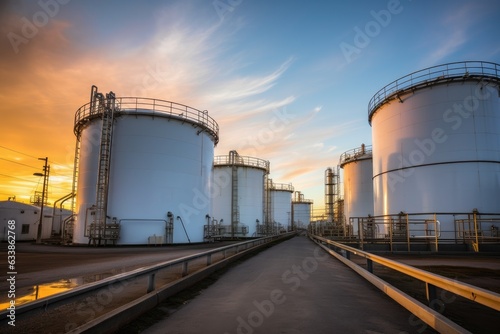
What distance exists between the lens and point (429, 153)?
21172 millimetres

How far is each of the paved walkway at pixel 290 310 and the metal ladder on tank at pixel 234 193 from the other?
30.9 meters

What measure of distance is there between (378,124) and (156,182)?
1680 centimetres

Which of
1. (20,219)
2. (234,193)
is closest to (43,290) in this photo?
(20,219)

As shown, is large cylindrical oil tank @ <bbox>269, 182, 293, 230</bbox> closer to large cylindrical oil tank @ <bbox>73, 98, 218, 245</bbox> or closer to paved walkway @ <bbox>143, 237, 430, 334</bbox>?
large cylindrical oil tank @ <bbox>73, 98, 218, 245</bbox>

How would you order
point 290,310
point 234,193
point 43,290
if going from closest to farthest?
point 290,310 < point 43,290 < point 234,193

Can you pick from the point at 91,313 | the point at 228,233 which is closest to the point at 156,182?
the point at 228,233

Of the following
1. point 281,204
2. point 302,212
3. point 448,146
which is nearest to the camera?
point 448,146

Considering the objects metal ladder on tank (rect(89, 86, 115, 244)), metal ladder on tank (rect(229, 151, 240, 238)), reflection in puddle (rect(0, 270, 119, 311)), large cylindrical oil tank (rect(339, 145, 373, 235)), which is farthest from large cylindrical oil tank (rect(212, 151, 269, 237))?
reflection in puddle (rect(0, 270, 119, 311))

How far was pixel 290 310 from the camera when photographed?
580 centimetres

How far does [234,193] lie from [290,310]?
34.8 m

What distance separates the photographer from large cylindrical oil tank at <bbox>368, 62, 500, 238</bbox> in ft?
65.4

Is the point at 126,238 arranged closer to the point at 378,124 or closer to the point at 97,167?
the point at 97,167

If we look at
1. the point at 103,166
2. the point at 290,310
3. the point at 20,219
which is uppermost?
the point at 103,166

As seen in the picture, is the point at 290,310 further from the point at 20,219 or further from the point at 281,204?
the point at 281,204
